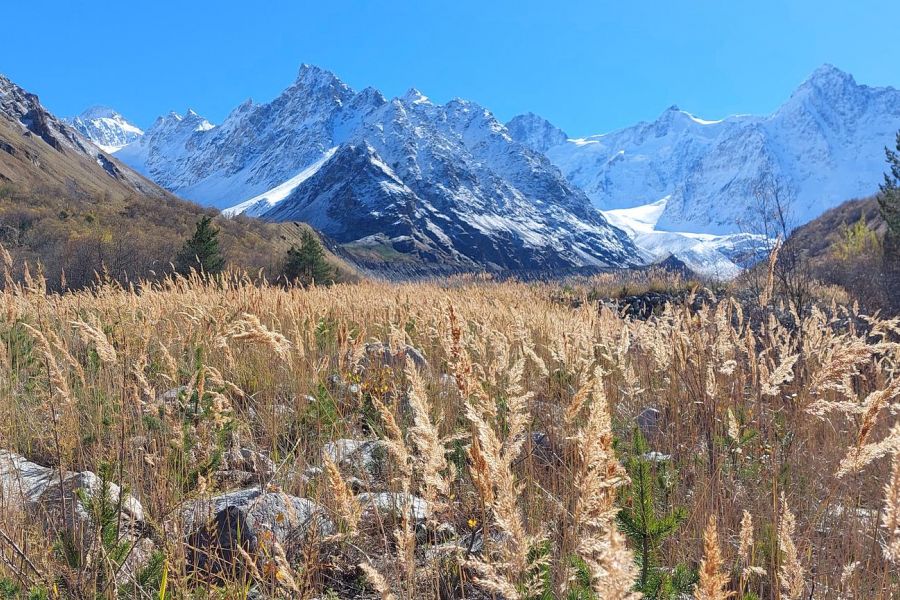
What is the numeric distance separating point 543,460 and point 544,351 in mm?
2023

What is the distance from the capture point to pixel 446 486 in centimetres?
133

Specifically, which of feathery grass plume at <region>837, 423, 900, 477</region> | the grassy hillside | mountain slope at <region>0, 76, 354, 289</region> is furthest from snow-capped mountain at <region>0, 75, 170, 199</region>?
feathery grass plume at <region>837, 423, 900, 477</region>

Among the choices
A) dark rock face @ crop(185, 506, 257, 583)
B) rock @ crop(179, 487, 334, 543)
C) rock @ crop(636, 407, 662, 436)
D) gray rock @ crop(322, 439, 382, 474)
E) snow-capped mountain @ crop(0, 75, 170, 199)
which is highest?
snow-capped mountain @ crop(0, 75, 170, 199)

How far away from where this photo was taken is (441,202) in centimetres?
18612

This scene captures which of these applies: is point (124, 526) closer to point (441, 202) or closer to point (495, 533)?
point (495, 533)

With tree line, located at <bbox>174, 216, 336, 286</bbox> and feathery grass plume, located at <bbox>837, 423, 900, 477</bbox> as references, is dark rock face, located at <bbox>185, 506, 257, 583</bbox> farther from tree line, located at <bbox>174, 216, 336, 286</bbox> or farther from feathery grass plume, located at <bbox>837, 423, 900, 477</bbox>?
tree line, located at <bbox>174, 216, 336, 286</bbox>

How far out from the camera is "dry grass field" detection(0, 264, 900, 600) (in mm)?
1319

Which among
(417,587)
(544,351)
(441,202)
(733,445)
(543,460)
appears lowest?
(417,587)

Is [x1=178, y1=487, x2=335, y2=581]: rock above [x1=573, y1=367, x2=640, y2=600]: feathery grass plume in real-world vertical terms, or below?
below

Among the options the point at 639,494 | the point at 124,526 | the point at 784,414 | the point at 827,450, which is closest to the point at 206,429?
the point at 124,526

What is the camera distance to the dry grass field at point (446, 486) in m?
1.32

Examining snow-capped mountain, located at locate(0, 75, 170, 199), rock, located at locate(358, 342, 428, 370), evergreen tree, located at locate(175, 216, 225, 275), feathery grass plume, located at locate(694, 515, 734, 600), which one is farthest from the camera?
snow-capped mountain, located at locate(0, 75, 170, 199)

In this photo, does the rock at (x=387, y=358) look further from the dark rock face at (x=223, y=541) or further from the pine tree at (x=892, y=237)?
the pine tree at (x=892, y=237)

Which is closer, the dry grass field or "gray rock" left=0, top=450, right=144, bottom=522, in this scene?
the dry grass field
